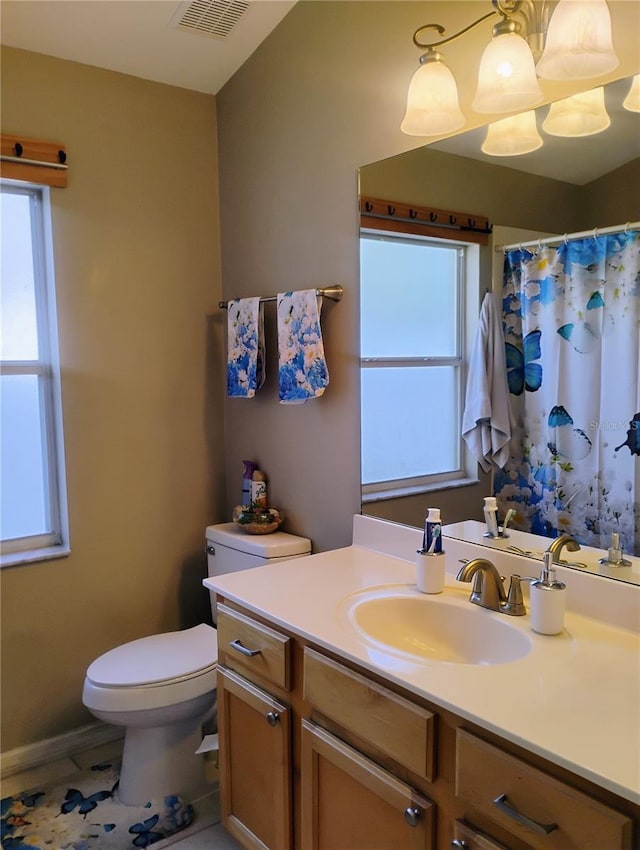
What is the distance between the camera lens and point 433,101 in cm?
A: 165

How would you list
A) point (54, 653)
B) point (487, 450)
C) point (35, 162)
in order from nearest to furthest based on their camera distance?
point (487, 450) → point (35, 162) → point (54, 653)

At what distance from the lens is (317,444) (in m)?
2.24

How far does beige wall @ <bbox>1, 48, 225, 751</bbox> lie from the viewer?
231 centimetres

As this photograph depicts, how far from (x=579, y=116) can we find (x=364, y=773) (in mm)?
1465

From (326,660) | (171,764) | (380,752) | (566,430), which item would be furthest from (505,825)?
(171,764)

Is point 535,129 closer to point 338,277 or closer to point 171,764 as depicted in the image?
point 338,277

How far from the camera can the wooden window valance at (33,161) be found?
2.17 m

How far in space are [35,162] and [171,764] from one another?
6.75 feet

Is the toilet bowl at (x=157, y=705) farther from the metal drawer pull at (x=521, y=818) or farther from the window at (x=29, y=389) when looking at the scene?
the metal drawer pull at (x=521, y=818)

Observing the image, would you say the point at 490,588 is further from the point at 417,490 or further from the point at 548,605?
the point at 417,490

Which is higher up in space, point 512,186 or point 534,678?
point 512,186

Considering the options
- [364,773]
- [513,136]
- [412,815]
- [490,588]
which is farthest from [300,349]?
[412,815]

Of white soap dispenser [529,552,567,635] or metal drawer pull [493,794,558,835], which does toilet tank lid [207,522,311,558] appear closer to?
white soap dispenser [529,552,567,635]

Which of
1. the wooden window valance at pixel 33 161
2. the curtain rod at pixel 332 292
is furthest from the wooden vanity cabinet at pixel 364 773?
the wooden window valance at pixel 33 161
